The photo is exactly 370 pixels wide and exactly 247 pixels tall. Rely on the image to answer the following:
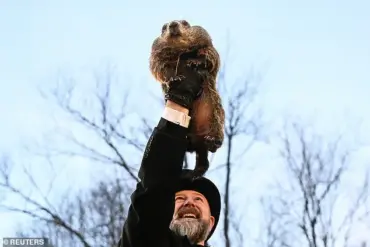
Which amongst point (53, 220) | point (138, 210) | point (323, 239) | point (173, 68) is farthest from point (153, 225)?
point (323, 239)

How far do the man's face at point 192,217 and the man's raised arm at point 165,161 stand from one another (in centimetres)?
76

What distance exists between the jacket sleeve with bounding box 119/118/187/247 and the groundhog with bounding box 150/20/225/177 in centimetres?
10

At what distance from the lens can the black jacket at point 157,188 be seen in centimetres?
221

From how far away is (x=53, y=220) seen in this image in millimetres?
13445

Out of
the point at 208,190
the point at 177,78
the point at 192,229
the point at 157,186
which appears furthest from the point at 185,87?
the point at 208,190

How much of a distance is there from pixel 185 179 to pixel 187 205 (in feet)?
0.47

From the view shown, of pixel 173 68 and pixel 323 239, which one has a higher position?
pixel 323 239

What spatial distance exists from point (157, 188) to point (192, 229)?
95 cm

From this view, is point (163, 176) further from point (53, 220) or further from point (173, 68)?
point (53, 220)

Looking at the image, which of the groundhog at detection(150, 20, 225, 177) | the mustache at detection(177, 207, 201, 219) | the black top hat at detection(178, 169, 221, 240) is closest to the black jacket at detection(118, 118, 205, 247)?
the groundhog at detection(150, 20, 225, 177)

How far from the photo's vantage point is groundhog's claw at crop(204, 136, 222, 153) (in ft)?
7.54

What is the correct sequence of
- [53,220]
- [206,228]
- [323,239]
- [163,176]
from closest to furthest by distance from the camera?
1. [163,176]
2. [206,228]
3. [53,220]
4. [323,239]

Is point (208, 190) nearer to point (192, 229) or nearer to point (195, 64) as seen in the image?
point (192, 229)

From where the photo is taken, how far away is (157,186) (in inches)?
88.3
